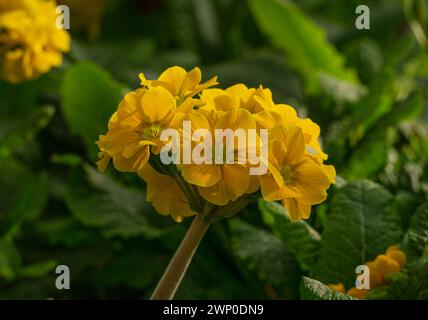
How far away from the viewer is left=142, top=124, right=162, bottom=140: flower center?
0.62 meters

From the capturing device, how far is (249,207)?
3.27ft

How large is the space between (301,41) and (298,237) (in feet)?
1.61

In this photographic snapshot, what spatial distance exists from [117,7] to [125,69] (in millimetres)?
343

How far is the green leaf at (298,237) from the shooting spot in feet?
Answer: 2.74

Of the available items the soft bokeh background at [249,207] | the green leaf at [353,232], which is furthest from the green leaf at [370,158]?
Result: the green leaf at [353,232]

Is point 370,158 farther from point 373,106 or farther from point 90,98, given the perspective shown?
point 90,98

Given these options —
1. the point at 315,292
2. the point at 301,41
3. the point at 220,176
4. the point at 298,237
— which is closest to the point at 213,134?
the point at 220,176

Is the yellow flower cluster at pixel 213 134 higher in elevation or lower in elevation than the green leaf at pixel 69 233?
higher

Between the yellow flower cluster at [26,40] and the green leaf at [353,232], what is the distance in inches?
14.7

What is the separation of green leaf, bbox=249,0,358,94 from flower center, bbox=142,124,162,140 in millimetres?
636

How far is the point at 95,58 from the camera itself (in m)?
1.44

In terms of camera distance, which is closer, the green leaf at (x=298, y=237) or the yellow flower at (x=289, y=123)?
the yellow flower at (x=289, y=123)

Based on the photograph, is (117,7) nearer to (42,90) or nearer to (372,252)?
(42,90)

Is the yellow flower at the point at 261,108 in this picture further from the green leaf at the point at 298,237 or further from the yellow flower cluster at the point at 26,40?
the yellow flower cluster at the point at 26,40
